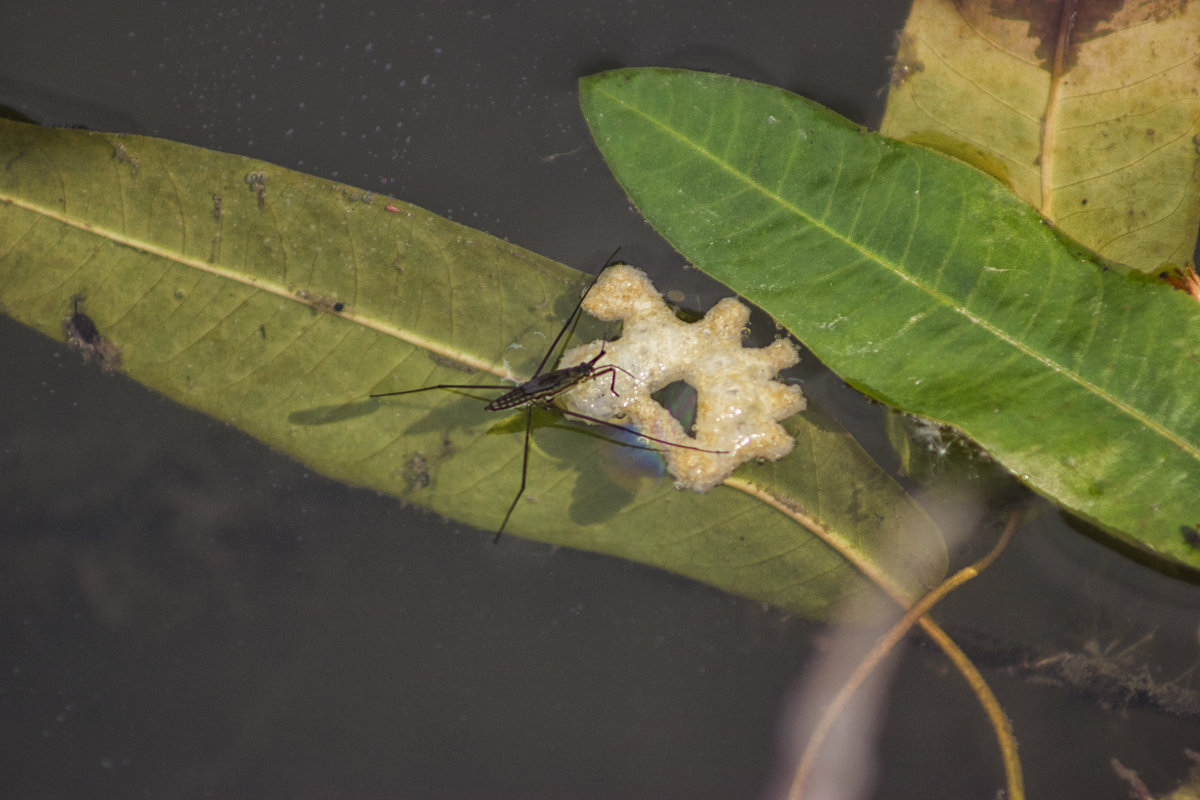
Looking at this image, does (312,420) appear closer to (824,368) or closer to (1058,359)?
(824,368)

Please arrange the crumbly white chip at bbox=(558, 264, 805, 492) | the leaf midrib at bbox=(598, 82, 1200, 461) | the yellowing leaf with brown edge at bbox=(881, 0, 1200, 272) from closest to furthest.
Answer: the leaf midrib at bbox=(598, 82, 1200, 461)
the yellowing leaf with brown edge at bbox=(881, 0, 1200, 272)
the crumbly white chip at bbox=(558, 264, 805, 492)

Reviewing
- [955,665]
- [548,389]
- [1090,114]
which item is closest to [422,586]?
[548,389]

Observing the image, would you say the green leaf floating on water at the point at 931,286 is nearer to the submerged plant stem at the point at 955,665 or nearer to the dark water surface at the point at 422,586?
the dark water surface at the point at 422,586

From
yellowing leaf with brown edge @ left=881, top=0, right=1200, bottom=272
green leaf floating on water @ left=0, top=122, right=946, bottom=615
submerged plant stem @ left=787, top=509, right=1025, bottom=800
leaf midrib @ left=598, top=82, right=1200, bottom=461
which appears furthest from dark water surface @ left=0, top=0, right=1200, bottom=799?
leaf midrib @ left=598, top=82, right=1200, bottom=461

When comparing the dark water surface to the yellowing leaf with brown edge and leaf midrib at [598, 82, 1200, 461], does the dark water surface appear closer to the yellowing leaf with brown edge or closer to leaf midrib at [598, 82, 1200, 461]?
the yellowing leaf with brown edge

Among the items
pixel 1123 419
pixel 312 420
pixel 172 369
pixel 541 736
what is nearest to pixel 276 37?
pixel 172 369


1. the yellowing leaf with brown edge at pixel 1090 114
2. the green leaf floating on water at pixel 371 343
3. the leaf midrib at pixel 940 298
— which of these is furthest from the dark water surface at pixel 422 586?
the leaf midrib at pixel 940 298

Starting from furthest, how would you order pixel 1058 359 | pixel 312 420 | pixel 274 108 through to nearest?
pixel 274 108
pixel 312 420
pixel 1058 359
